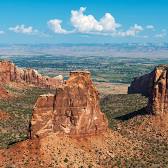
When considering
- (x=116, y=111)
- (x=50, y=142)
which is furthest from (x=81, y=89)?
(x=116, y=111)

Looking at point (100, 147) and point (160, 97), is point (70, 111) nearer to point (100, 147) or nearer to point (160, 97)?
point (100, 147)

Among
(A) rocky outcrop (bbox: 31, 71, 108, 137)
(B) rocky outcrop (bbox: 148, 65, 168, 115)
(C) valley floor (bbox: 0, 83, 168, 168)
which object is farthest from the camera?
(B) rocky outcrop (bbox: 148, 65, 168, 115)

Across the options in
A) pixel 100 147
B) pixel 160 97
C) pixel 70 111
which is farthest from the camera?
pixel 160 97

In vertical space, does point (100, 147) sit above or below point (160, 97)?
below

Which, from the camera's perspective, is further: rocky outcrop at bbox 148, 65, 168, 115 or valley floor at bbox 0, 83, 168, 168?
rocky outcrop at bbox 148, 65, 168, 115

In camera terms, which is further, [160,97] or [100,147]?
[160,97]

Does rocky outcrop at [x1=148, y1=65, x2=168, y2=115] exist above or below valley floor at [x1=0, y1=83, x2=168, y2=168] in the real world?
above

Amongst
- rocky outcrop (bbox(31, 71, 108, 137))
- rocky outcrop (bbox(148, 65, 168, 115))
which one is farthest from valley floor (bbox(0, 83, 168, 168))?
rocky outcrop (bbox(148, 65, 168, 115))

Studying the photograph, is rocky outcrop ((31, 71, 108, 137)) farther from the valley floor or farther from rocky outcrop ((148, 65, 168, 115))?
rocky outcrop ((148, 65, 168, 115))

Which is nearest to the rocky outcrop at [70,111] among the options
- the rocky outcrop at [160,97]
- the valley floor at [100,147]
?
the valley floor at [100,147]

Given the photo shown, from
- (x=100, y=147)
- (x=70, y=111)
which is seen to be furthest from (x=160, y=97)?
(x=70, y=111)

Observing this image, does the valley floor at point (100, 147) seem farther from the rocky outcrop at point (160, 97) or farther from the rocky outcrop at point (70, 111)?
the rocky outcrop at point (160, 97)
